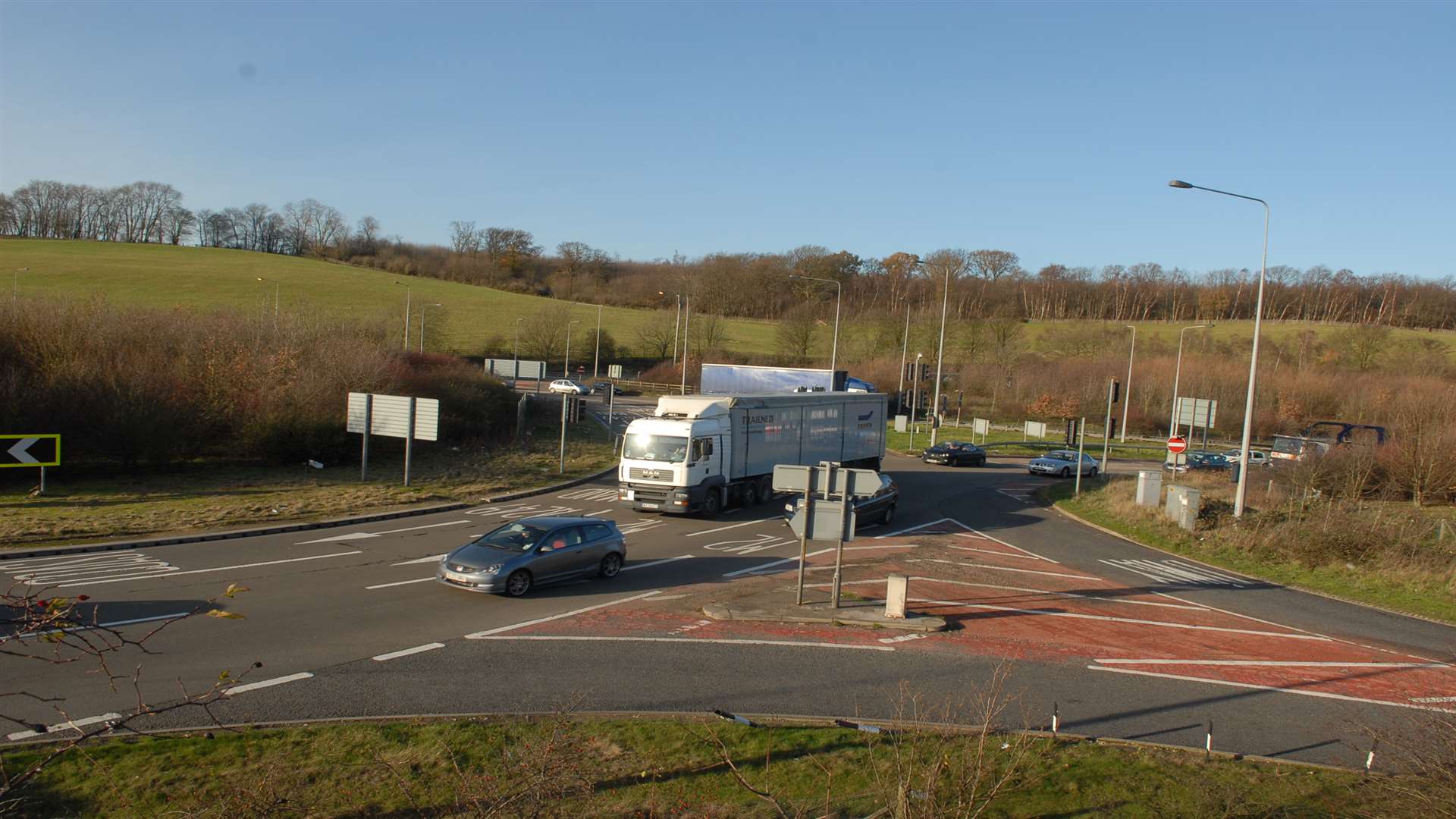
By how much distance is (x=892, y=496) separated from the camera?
25.1 meters

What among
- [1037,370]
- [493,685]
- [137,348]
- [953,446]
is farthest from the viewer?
[1037,370]

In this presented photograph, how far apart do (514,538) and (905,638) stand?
7.00m

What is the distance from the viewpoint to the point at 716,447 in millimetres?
24859

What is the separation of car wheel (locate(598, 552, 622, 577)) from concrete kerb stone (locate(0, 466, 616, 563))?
8.69 m

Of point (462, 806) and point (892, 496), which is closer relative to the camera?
point (462, 806)

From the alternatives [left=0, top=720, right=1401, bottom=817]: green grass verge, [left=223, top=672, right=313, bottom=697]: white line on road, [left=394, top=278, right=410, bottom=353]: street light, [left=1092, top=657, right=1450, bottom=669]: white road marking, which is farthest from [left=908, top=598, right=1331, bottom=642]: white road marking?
[left=394, top=278, right=410, bottom=353]: street light

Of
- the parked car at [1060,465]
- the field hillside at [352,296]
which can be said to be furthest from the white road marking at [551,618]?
the field hillside at [352,296]

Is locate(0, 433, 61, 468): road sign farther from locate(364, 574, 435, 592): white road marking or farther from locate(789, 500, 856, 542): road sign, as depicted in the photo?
locate(789, 500, 856, 542): road sign

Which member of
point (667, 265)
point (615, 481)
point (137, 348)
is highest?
point (667, 265)

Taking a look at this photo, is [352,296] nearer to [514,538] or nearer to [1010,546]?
[1010,546]

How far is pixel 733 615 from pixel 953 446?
111 feet

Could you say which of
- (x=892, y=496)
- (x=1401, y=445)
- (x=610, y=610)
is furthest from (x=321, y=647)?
(x=1401, y=445)

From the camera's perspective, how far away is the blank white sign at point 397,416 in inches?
1085

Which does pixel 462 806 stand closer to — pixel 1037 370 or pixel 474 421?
pixel 474 421
